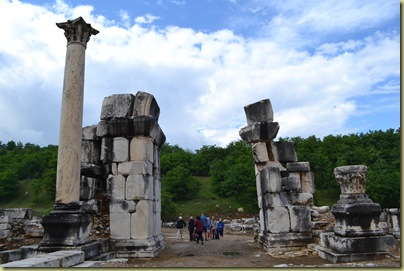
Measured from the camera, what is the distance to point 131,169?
1102cm

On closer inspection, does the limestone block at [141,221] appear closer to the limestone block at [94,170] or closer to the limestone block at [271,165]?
the limestone block at [94,170]

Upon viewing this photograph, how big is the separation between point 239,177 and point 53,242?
3544cm

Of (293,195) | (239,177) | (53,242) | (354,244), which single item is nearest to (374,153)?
(239,177)

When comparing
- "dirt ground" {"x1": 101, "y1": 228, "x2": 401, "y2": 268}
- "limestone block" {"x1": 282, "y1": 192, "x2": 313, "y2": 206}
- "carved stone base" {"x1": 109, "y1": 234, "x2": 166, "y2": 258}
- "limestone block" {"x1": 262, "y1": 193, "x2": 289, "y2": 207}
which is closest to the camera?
"dirt ground" {"x1": 101, "y1": 228, "x2": 401, "y2": 268}

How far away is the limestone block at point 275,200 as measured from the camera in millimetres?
11773

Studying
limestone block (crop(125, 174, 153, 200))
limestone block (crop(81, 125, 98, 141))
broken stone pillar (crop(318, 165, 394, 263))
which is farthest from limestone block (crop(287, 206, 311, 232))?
limestone block (crop(81, 125, 98, 141))

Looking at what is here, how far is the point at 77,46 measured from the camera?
32.7 feet

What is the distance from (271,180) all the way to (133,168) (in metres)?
4.39

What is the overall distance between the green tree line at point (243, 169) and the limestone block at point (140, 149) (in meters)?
23.7

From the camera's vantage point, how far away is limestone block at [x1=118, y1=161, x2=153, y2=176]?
432 inches

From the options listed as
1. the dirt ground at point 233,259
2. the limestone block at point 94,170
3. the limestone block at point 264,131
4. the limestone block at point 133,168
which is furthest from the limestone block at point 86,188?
the limestone block at point 264,131

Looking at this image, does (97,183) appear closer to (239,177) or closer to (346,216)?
(346,216)

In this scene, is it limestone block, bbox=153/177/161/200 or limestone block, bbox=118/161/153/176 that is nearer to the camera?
limestone block, bbox=118/161/153/176

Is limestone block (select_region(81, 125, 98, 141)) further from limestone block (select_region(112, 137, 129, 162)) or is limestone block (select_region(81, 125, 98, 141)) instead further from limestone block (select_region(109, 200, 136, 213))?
limestone block (select_region(109, 200, 136, 213))
